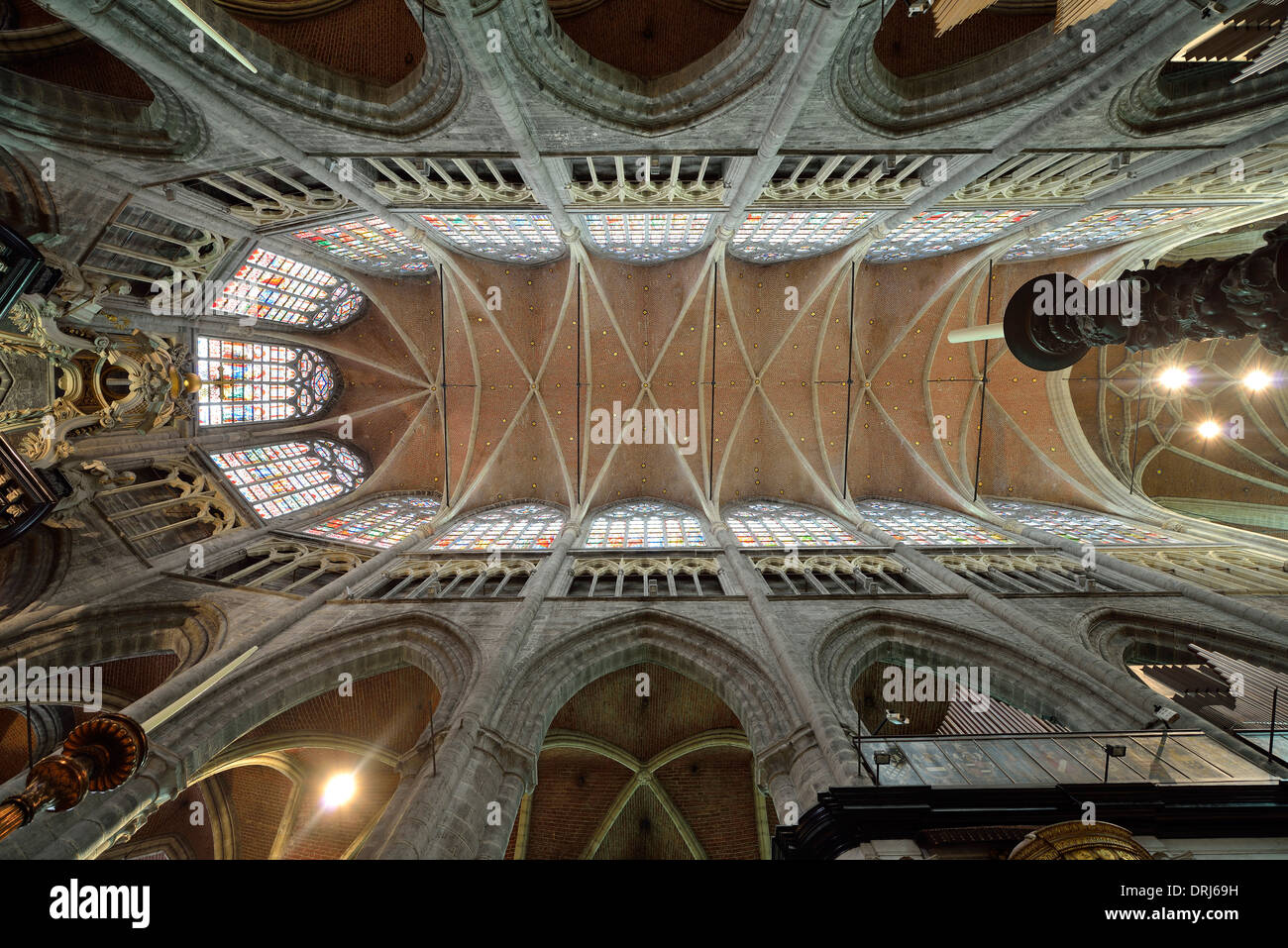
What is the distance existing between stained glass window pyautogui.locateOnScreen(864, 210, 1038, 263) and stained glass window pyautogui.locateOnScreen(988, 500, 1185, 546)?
8.39 metres

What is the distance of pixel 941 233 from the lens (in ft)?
51.4

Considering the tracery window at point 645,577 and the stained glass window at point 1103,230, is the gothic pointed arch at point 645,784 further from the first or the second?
the stained glass window at point 1103,230

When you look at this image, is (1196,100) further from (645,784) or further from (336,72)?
(645,784)

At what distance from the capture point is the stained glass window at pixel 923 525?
14922 mm

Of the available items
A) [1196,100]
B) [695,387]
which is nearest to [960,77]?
[1196,100]

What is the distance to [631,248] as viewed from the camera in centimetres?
1802

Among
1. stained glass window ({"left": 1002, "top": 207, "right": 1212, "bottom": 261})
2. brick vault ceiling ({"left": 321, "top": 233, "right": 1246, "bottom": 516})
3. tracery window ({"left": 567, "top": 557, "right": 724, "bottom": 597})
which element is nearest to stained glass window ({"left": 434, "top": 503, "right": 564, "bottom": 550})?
brick vault ceiling ({"left": 321, "top": 233, "right": 1246, "bottom": 516})

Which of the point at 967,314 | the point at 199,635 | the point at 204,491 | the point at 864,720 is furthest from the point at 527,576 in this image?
the point at 967,314

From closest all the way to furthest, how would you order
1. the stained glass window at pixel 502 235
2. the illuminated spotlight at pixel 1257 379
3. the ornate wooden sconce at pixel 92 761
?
the ornate wooden sconce at pixel 92 761
the stained glass window at pixel 502 235
the illuminated spotlight at pixel 1257 379

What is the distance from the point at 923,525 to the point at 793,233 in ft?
32.3

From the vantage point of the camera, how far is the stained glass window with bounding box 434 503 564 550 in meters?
15.1

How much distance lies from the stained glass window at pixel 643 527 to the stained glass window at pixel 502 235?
8.90 m

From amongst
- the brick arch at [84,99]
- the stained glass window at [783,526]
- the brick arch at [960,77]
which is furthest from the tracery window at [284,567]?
the brick arch at [960,77]

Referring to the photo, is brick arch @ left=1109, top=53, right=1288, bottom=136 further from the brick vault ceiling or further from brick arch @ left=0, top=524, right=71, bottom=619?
brick arch @ left=0, top=524, right=71, bottom=619
